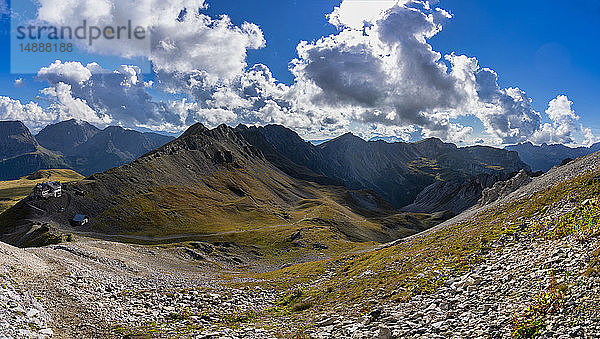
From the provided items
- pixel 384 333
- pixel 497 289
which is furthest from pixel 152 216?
pixel 497 289

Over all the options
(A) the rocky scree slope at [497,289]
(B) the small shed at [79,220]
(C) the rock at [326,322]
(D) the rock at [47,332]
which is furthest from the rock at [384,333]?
(B) the small shed at [79,220]

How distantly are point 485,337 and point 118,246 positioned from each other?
82723 millimetres

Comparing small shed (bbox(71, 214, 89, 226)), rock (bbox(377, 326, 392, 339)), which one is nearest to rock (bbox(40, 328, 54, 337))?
rock (bbox(377, 326, 392, 339))

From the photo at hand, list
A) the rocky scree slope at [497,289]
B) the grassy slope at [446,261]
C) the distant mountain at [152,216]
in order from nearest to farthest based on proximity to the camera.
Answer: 1. the rocky scree slope at [497,289]
2. the grassy slope at [446,261]
3. the distant mountain at [152,216]

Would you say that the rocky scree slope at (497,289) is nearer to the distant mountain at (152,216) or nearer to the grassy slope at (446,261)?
the grassy slope at (446,261)

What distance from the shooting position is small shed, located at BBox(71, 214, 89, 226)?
113594 millimetres

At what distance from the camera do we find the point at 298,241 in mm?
119625

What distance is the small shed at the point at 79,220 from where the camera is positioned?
114 meters

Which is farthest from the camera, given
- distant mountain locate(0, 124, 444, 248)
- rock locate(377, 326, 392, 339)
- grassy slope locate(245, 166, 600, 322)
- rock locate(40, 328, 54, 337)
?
distant mountain locate(0, 124, 444, 248)

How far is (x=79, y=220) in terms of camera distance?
114062 mm

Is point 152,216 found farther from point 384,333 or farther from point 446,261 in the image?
point 384,333

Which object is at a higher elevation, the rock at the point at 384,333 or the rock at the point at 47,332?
the rock at the point at 47,332

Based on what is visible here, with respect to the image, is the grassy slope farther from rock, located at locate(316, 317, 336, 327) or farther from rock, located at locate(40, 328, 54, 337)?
rock, located at locate(40, 328, 54, 337)

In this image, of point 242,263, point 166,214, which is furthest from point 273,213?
point 242,263
